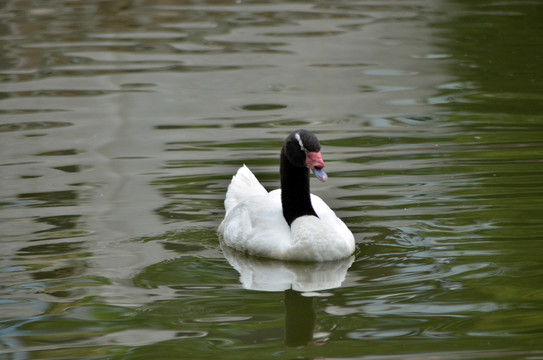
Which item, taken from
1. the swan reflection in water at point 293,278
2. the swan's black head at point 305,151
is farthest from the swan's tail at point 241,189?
the swan's black head at point 305,151

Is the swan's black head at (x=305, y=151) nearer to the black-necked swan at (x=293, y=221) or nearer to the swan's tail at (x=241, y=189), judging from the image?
the black-necked swan at (x=293, y=221)

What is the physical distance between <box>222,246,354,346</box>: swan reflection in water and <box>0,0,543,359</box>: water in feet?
0.08

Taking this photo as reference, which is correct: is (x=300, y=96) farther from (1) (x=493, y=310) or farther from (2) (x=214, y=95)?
(1) (x=493, y=310)

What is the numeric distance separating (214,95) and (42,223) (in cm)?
537

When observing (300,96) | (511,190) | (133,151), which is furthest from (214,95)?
(511,190)

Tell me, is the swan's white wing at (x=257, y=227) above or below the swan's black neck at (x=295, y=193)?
below

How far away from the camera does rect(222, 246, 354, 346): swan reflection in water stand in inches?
282

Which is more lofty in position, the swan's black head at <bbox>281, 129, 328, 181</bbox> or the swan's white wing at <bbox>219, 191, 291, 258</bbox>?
the swan's black head at <bbox>281, 129, 328, 181</bbox>

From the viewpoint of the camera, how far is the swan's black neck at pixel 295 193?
8.52 metres

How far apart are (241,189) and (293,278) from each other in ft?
5.32

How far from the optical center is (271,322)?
702 cm

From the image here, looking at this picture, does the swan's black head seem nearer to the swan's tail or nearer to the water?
the water

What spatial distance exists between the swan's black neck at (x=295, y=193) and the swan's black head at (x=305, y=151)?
3.6 inches

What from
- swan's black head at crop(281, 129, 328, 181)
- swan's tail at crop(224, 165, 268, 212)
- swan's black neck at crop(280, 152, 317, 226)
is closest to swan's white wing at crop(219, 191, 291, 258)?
swan's black neck at crop(280, 152, 317, 226)
